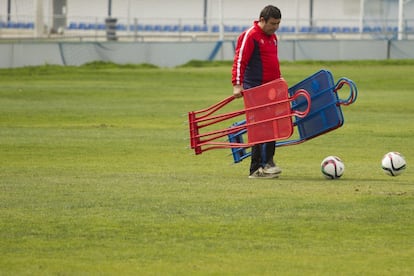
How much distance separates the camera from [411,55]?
4747 centimetres

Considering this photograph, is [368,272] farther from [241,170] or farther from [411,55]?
[411,55]

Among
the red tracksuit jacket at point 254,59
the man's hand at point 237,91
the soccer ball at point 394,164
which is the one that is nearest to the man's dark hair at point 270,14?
the red tracksuit jacket at point 254,59

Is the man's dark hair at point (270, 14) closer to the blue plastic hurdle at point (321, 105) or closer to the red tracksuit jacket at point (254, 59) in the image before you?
the red tracksuit jacket at point (254, 59)

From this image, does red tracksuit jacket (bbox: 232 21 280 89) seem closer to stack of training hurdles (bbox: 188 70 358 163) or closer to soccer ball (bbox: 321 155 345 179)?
stack of training hurdles (bbox: 188 70 358 163)

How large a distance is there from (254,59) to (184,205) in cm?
296

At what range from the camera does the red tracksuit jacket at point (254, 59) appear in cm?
1311

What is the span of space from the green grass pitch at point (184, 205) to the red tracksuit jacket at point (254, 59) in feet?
3.78

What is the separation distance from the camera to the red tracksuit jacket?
13.1 metres

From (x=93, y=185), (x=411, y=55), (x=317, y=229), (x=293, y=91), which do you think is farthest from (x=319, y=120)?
(x=411, y=55)

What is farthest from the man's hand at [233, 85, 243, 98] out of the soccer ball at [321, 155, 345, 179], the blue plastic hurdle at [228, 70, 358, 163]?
the soccer ball at [321, 155, 345, 179]

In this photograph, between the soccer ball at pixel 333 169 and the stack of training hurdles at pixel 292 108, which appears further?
the soccer ball at pixel 333 169

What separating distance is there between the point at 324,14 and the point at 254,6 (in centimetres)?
350

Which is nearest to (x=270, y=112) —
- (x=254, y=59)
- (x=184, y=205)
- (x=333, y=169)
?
(x=254, y=59)

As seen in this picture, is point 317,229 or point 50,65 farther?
point 50,65
